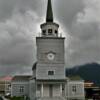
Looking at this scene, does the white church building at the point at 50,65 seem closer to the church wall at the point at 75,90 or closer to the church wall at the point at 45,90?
the church wall at the point at 45,90

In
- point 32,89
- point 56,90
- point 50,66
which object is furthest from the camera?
point 32,89

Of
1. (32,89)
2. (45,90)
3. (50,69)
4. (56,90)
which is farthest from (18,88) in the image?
(50,69)

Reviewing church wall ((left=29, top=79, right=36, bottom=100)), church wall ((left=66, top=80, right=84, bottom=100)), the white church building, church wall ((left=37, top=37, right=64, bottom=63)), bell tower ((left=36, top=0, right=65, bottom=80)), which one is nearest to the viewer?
the white church building

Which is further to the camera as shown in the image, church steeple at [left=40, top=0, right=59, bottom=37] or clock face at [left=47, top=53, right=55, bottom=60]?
church steeple at [left=40, top=0, right=59, bottom=37]

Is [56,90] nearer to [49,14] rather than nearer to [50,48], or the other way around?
[50,48]

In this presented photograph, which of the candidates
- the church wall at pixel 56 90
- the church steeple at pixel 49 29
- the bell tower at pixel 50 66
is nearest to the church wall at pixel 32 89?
the bell tower at pixel 50 66

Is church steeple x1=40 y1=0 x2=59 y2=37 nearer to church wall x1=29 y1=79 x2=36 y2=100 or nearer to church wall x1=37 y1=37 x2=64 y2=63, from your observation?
church wall x1=37 y1=37 x2=64 y2=63

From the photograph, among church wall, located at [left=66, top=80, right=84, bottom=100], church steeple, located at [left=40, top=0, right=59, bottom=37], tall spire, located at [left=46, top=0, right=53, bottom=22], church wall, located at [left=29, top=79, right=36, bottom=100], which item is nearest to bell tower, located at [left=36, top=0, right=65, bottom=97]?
church steeple, located at [left=40, top=0, right=59, bottom=37]

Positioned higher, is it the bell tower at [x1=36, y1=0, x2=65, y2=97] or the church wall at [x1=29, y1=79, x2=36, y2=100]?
the bell tower at [x1=36, y1=0, x2=65, y2=97]

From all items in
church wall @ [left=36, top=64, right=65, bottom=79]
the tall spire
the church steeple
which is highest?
the tall spire

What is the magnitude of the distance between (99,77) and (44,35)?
102m

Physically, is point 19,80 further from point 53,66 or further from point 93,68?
point 93,68

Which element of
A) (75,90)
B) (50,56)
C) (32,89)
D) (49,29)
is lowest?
(75,90)

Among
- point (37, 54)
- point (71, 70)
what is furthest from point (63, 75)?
point (71, 70)
